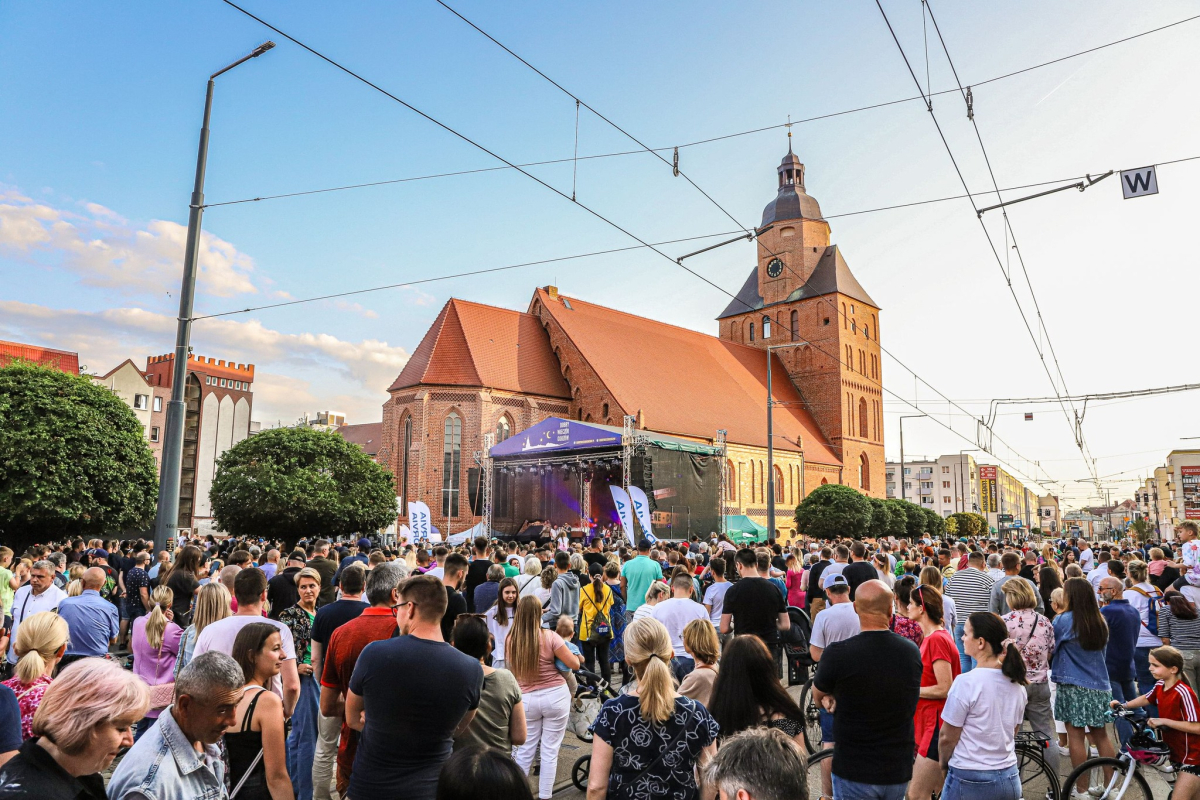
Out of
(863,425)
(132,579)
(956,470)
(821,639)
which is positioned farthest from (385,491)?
(956,470)

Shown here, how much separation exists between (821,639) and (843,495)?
35782 millimetres

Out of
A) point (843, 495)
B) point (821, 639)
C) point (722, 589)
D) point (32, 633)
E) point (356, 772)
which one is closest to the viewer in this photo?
point (356, 772)

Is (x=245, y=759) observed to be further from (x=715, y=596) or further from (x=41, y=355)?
(x=41, y=355)

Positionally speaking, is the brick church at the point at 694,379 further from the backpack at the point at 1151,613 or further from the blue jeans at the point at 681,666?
the blue jeans at the point at 681,666

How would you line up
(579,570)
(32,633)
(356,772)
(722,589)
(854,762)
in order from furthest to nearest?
1. (579,570)
2. (722,589)
3. (32,633)
4. (854,762)
5. (356,772)

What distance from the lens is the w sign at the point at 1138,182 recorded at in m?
9.21

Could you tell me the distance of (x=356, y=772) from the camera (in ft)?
11.3

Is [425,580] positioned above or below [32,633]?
above

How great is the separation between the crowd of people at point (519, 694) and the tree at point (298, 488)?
19939mm

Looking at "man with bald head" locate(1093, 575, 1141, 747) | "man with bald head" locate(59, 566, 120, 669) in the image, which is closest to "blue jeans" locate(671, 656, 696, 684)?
"man with bald head" locate(1093, 575, 1141, 747)

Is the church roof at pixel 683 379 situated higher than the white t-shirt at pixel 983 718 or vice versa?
the church roof at pixel 683 379

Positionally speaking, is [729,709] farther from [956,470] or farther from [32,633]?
[956,470]

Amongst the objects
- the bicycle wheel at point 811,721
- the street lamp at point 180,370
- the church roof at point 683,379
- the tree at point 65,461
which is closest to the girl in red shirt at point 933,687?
the bicycle wheel at point 811,721

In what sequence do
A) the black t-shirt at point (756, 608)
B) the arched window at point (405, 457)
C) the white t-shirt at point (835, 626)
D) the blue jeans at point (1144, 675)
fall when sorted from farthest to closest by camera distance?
the arched window at point (405, 457), the blue jeans at point (1144, 675), the black t-shirt at point (756, 608), the white t-shirt at point (835, 626)
